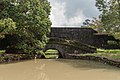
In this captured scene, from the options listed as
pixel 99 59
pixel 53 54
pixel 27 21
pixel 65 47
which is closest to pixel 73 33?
pixel 65 47

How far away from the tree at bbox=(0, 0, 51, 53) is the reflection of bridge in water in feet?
13.0

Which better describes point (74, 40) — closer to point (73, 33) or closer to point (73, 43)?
point (73, 43)

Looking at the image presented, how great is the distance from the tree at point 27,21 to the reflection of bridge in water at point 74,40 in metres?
3.96

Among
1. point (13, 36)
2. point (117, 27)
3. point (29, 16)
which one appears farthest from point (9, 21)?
point (117, 27)

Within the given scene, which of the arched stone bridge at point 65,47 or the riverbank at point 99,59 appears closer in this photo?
the riverbank at point 99,59

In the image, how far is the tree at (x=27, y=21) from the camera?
2478cm

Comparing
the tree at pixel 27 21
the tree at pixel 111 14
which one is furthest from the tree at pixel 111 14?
the tree at pixel 27 21

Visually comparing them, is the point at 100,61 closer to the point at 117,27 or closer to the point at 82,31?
the point at 117,27

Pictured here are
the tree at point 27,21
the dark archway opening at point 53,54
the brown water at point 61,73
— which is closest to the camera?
the brown water at point 61,73

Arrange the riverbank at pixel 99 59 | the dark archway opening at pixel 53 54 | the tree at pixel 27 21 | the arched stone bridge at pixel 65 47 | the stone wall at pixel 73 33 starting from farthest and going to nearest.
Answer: the stone wall at pixel 73 33 < the dark archway opening at pixel 53 54 < the arched stone bridge at pixel 65 47 < the tree at pixel 27 21 < the riverbank at pixel 99 59

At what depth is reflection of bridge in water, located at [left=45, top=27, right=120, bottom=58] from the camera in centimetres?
3177

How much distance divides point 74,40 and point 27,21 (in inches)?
392

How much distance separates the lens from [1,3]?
25.2 m

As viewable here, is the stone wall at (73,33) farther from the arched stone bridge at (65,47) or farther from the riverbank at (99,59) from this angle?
the riverbank at (99,59)
